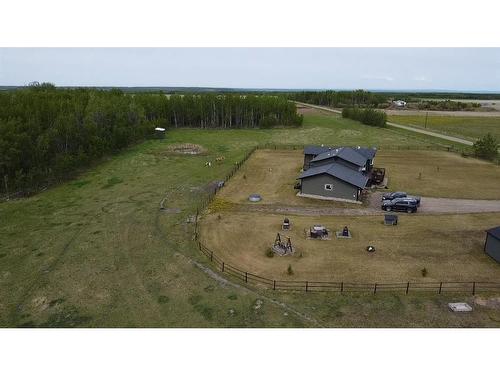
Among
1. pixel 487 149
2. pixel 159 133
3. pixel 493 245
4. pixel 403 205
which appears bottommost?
pixel 493 245

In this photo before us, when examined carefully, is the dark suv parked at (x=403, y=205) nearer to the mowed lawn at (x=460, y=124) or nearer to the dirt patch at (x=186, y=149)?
the dirt patch at (x=186, y=149)

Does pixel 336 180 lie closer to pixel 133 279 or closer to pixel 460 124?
pixel 133 279

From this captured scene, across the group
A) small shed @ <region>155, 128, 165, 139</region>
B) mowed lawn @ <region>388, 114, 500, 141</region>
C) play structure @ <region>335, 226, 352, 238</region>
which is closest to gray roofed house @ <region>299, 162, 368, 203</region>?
play structure @ <region>335, 226, 352, 238</region>

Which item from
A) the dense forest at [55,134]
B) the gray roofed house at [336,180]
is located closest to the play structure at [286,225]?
the gray roofed house at [336,180]

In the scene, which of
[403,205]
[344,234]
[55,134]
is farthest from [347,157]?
[55,134]

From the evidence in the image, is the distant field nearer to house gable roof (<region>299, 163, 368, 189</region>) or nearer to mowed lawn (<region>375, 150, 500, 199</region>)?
mowed lawn (<region>375, 150, 500, 199</region>)
